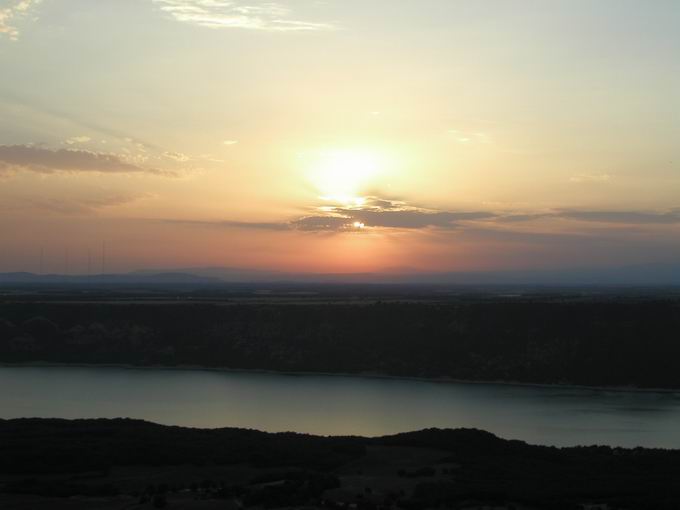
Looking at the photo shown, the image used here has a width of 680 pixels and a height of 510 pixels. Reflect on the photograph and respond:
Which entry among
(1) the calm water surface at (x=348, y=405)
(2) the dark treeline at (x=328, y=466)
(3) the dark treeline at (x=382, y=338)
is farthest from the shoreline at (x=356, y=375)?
(2) the dark treeline at (x=328, y=466)

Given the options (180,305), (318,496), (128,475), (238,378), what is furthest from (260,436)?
(180,305)

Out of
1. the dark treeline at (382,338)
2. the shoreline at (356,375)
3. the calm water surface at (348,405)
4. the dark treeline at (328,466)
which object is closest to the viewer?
the dark treeline at (328,466)

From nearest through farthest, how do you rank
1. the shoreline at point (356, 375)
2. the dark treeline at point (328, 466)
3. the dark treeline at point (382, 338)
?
the dark treeline at point (328, 466), the shoreline at point (356, 375), the dark treeline at point (382, 338)

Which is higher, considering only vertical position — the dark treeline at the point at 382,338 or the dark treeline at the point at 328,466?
the dark treeline at the point at 382,338

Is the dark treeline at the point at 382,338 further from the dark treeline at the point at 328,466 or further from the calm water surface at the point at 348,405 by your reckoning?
the dark treeline at the point at 328,466

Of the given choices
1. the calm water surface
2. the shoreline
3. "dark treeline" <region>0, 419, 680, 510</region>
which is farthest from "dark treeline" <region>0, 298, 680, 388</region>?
"dark treeline" <region>0, 419, 680, 510</region>

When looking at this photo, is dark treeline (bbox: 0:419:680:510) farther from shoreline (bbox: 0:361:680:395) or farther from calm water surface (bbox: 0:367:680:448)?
shoreline (bbox: 0:361:680:395)

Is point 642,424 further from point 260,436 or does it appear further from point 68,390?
point 68,390

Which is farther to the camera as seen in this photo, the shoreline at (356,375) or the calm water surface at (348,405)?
the shoreline at (356,375)
